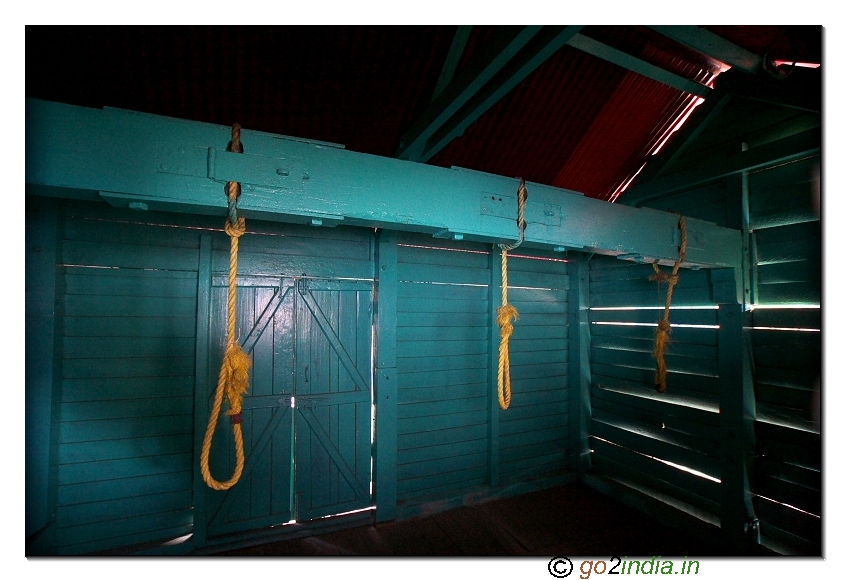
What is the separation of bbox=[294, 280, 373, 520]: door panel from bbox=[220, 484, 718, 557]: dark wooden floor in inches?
11.1

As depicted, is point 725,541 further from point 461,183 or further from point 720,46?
point 720,46

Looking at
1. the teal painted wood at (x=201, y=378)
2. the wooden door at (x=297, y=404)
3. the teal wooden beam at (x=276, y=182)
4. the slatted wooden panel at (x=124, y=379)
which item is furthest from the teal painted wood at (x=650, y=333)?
the slatted wooden panel at (x=124, y=379)

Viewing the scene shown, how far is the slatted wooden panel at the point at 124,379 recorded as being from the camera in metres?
2.42

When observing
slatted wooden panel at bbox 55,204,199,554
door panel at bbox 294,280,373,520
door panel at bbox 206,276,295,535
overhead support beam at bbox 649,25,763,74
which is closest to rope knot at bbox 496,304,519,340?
door panel at bbox 294,280,373,520

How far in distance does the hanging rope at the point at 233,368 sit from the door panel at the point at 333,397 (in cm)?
139

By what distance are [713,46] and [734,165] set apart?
2.99 feet

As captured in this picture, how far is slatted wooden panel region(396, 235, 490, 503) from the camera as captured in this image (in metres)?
3.32

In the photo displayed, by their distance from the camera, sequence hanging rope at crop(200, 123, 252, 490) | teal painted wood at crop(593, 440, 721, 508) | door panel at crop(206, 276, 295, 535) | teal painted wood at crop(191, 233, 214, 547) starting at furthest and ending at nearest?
teal painted wood at crop(593, 440, 721, 508) → door panel at crop(206, 276, 295, 535) → teal painted wood at crop(191, 233, 214, 547) → hanging rope at crop(200, 123, 252, 490)

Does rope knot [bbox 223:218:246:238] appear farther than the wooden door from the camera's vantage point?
No

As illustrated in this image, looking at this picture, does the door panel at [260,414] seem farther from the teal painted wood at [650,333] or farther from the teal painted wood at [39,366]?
the teal painted wood at [650,333]

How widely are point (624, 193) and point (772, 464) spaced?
8.50 feet

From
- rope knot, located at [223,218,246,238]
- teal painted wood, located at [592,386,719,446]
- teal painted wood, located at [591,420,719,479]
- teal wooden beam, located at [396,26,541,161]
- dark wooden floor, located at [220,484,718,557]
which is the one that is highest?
teal wooden beam, located at [396,26,541,161]

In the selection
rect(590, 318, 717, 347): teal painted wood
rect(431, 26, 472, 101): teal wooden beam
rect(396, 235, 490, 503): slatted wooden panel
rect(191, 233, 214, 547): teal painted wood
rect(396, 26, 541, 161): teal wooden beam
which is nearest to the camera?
rect(396, 26, 541, 161): teal wooden beam

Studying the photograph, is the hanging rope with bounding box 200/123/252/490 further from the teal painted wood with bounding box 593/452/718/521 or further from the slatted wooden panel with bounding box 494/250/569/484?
the teal painted wood with bounding box 593/452/718/521
